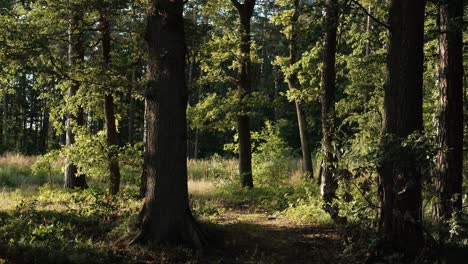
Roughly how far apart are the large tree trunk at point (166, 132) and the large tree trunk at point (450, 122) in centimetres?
419

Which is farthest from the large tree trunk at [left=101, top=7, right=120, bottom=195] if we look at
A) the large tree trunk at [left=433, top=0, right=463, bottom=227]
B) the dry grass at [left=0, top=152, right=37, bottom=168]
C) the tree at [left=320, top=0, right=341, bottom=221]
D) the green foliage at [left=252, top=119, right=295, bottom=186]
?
the dry grass at [left=0, top=152, right=37, bottom=168]

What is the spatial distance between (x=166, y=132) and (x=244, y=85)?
8.76 m

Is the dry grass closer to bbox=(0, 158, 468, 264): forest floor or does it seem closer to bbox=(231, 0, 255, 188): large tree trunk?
bbox=(0, 158, 468, 264): forest floor

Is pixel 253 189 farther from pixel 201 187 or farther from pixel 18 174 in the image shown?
pixel 18 174

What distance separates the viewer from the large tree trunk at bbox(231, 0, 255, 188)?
52.0 ft

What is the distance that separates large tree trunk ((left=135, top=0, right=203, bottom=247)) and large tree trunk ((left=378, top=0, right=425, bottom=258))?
2.85 m

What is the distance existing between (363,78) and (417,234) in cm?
777

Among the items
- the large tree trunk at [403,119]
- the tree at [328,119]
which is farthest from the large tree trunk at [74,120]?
the large tree trunk at [403,119]

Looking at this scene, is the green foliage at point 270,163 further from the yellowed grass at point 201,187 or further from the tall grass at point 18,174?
the tall grass at point 18,174

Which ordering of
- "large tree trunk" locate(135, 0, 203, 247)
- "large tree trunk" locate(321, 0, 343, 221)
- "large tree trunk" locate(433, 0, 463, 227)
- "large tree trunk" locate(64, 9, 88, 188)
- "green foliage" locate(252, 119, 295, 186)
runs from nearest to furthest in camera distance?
"large tree trunk" locate(135, 0, 203, 247) → "large tree trunk" locate(433, 0, 463, 227) → "large tree trunk" locate(321, 0, 343, 221) → "large tree trunk" locate(64, 9, 88, 188) → "green foliage" locate(252, 119, 295, 186)

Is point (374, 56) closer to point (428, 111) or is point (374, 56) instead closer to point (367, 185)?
point (428, 111)

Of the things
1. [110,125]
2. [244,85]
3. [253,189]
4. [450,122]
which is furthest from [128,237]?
[244,85]

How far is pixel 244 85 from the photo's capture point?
16.0 meters

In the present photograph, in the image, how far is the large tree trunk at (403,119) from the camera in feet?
21.4
